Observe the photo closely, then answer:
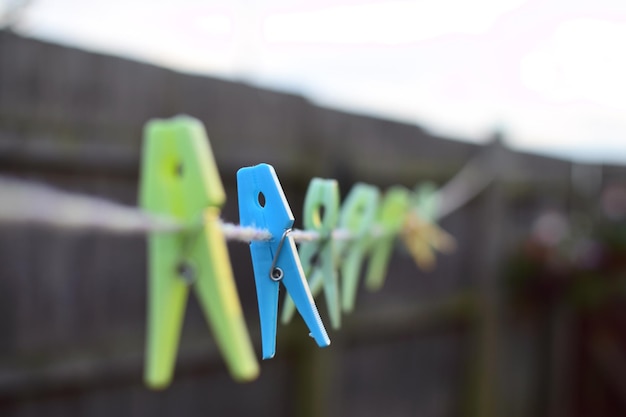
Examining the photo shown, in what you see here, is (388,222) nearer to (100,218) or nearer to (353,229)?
(353,229)

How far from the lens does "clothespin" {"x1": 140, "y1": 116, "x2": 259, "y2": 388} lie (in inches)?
20.8

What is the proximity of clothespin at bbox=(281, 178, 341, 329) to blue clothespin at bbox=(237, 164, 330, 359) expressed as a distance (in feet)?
0.33

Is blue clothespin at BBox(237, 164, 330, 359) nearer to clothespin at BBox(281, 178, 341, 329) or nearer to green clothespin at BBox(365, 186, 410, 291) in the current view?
clothespin at BBox(281, 178, 341, 329)

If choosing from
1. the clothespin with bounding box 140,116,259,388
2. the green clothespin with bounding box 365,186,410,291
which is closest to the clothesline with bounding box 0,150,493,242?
the clothespin with bounding box 140,116,259,388

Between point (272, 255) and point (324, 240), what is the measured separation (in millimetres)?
134

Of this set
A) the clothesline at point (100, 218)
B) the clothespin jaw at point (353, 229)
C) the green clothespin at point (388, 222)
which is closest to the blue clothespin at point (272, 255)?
the clothesline at point (100, 218)

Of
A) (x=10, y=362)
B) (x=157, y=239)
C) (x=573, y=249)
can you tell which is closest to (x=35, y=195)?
(x=157, y=239)

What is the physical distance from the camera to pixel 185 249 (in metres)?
0.56

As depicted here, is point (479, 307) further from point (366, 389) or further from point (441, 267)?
point (366, 389)

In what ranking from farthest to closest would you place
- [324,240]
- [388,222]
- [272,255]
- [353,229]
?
[388,222] < [353,229] < [324,240] < [272,255]

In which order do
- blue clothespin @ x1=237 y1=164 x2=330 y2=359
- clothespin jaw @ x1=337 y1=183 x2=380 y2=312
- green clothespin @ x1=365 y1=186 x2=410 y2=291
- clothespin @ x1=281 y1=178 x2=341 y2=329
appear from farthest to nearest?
green clothespin @ x1=365 y1=186 x2=410 y2=291
clothespin jaw @ x1=337 y1=183 x2=380 y2=312
clothespin @ x1=281 y1=178 x2=341 y2=329
blue clothespin @ x1=237 y1=164 x2=330 y2=359

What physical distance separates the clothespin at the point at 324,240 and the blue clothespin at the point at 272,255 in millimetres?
99

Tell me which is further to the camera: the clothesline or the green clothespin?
the green clothespin

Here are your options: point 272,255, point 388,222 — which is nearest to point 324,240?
point 272,255
